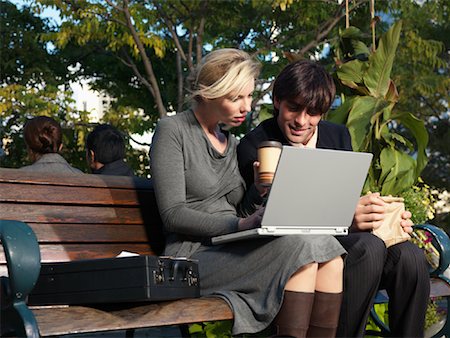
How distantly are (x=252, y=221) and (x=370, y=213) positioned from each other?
0.66m

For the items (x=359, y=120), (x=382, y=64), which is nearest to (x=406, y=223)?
Result: (x=359, y=120)

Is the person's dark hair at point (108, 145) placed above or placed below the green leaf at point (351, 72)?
below

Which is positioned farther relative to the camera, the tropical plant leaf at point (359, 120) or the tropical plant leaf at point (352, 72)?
the tropical plant leaf at point (352, 72)

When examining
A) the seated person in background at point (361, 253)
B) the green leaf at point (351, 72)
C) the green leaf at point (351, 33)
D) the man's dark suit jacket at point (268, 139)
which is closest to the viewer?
the seated person in background at point (361, 253)

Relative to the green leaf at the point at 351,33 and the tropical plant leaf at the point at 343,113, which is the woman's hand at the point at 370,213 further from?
the green leaf at the point at 351,33

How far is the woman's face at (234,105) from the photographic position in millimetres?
3447

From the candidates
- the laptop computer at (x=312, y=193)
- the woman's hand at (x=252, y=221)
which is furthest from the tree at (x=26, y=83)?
the laptop computer at (x=312, y=193)

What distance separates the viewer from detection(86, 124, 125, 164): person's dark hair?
4844 mm

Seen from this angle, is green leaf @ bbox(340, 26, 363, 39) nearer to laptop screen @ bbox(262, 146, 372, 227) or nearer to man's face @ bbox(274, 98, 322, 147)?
man's face @ bbox(274, 98, 322, 147)

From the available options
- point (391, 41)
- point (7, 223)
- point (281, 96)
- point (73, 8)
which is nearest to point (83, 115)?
point (73, 8)

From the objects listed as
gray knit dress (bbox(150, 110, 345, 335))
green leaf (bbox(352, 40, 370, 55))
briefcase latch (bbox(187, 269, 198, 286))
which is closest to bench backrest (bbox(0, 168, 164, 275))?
gray knit dress (bbox(150, 110, 345, 335))

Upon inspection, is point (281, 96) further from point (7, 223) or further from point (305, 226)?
point (7, 223)

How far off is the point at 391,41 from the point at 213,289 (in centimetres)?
271

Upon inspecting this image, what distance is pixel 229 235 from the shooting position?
121 inches
